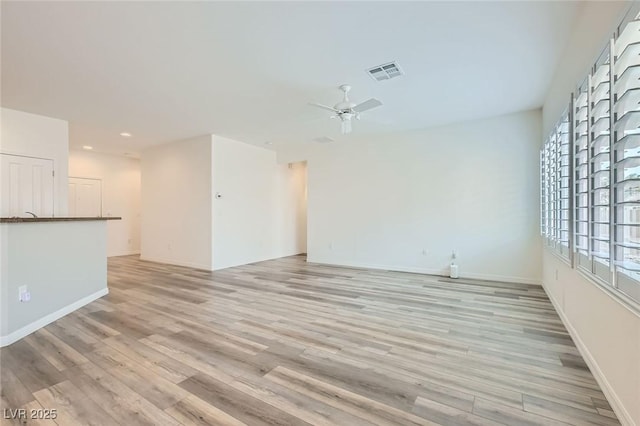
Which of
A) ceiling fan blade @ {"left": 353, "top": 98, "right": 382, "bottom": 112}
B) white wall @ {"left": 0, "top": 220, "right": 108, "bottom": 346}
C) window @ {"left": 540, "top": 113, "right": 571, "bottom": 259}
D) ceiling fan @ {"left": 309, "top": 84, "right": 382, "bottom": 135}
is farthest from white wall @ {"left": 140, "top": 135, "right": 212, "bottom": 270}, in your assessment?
window @ {"left": 540, "top": 113, "right": 571, "bottom": 259}

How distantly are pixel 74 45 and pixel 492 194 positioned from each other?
621 cm

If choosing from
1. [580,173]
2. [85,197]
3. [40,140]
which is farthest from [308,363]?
[85,197]

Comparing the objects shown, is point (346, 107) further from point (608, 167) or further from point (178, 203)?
point (178, 203)

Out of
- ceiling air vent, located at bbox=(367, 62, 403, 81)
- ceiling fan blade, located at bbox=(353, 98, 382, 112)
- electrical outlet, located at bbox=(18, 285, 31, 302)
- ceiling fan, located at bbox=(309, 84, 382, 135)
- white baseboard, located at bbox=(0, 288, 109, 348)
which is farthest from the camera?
ceiling fan, located at bbox=(309, 84, 382, 135)

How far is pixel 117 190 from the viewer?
8633 millimetres

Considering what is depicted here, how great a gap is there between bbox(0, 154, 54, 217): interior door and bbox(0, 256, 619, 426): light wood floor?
2.43m

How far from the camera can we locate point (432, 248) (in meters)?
5.96

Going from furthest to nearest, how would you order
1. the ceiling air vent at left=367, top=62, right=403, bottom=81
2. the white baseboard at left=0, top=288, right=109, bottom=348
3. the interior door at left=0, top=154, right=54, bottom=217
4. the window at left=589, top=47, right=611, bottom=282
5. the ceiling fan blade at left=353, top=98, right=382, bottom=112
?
the interior door at left=0, top=154, right=54, bottom=217
the ceiling fan blade at left=353, top=98, right=382, bottom=112
the ceiling air vent at left=367, top=62, right=403, bottom=81
the white baseboard at left=0, top=288, right=109, bottom=348
the window at left=589, top=47, right=611, bottom=282

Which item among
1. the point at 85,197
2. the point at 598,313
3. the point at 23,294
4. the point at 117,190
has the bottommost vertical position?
the point at 23,294

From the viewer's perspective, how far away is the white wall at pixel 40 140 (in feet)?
15.5

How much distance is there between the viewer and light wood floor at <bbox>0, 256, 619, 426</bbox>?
1824 millimetres

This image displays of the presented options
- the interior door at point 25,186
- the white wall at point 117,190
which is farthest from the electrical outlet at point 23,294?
the white wall at point 117,190

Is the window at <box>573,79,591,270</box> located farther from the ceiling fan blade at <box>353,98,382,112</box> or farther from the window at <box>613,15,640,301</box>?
the ceiling fan blade at <box>353,98,382,112</box>

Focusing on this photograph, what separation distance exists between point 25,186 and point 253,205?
4097 mm
